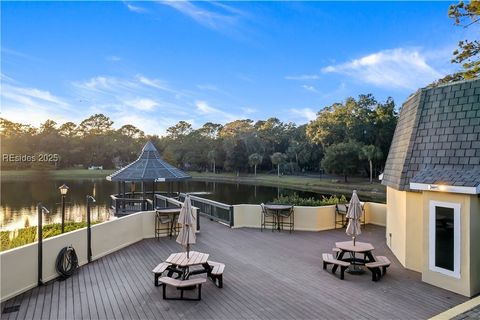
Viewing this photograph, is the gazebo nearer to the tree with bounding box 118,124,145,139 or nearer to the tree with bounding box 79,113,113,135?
the tree with bounding box 118,124,145,139

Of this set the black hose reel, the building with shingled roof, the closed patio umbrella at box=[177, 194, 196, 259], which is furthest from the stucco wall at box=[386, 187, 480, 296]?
the black hose reel

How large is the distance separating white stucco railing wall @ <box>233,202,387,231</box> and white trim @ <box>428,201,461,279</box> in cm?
430

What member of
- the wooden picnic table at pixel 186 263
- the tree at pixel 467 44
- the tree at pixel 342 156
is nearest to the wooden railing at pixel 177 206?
the wooden picnic table at pixel 186 263

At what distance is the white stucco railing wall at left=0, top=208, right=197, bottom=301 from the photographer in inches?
186

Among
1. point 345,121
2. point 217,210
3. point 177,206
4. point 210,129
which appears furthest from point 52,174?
point 217,210

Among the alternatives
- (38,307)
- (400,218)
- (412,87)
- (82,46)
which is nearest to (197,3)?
(82,46)

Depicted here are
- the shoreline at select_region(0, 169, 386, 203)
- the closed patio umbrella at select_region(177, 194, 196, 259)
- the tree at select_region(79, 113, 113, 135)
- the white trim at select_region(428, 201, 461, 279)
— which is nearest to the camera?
the white trim at select_region(428, 201, 461, 279)

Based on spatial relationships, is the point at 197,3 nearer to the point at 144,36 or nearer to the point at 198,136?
the point at 144,36

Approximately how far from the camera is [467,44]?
12148 mm

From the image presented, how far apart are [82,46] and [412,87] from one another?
26079mm

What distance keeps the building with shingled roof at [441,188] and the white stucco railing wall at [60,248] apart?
6.58 m

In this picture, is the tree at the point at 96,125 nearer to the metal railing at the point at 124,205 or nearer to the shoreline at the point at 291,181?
the shoreline at the point at 291,181

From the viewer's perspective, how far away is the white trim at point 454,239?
4.96 metres

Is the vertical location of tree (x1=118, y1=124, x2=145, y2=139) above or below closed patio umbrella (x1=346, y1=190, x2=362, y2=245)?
above
